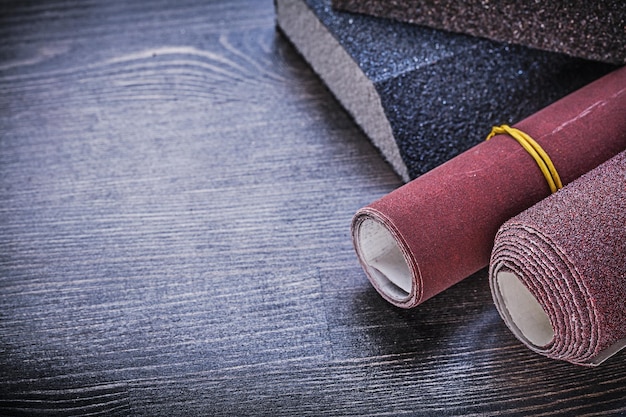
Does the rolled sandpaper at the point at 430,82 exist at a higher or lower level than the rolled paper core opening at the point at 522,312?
higher

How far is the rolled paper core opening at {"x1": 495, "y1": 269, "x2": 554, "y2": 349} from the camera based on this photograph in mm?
690

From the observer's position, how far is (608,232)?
0.61 metres

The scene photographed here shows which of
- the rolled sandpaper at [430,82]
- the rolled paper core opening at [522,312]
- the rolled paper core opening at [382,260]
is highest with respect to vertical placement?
the rolled sandpaper at [430,82]

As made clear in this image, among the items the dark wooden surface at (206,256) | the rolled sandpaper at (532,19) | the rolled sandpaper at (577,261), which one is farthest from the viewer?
the rolled sandpaper at (532,19)

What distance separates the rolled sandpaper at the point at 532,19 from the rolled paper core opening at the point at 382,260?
321 millimetres

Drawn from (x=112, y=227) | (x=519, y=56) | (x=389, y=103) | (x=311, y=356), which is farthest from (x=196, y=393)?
(x=519, y=56)

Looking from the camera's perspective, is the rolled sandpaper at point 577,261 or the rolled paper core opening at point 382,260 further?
the rolled paper core opening at point 382,260

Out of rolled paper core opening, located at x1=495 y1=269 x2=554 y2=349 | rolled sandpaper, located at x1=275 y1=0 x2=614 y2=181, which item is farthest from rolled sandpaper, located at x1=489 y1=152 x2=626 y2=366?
rolled sandpaper, located at x1=275 y1=0 x2=614 y2=181

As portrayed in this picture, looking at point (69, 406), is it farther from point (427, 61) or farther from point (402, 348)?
point (427, 61)

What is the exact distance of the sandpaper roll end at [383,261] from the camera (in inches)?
Answer: 29.1

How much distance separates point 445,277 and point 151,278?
33cm

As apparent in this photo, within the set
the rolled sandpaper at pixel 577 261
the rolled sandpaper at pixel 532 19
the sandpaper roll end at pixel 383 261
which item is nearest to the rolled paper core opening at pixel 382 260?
the sandpaper roll end at pixel 383 261

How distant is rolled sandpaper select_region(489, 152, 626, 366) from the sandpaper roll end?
0.32 feet

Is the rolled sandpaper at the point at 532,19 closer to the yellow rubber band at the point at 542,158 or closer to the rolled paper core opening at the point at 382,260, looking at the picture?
the yellow rubber band at the point at 542,158
